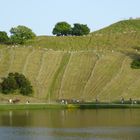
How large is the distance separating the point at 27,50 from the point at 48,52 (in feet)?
16.1

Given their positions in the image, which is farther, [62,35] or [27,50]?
[62,35]

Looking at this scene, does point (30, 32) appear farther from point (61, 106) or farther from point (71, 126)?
point (71, 126)

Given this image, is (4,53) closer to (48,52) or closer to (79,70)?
(48,52)

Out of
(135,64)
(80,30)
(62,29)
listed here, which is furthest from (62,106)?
(80,30)

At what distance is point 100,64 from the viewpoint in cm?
→ 12056

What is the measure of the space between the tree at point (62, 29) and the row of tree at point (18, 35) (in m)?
10.5

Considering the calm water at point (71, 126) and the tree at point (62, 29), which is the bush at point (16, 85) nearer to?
the calm water at point (71, 126)

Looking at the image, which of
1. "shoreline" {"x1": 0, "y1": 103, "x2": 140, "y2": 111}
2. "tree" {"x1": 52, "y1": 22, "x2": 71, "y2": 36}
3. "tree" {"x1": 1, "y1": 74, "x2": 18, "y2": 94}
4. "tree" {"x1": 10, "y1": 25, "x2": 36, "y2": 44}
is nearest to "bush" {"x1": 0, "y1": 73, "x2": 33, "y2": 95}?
"tree" {"x1": 1, "y1": 74, "x2": 18, "y2": 94}

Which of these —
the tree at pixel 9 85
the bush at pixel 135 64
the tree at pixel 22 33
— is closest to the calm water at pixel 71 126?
the tree at pixel 9 85

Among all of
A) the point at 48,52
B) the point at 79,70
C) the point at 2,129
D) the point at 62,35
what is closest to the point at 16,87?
the point at 79,70

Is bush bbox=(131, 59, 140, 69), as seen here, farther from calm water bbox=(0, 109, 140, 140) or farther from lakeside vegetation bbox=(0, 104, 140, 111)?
calm water bbox=(0, 109, 140, 140)

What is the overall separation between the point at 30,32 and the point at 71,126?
10331cm

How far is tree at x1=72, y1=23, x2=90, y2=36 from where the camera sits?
172 meters

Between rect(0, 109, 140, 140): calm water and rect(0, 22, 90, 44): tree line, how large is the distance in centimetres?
7785
